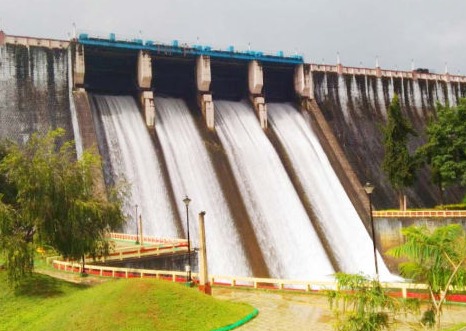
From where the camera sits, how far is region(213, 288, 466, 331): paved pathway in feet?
62.3

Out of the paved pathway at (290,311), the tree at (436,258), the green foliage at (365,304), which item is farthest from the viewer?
the paved pathway at (290,311)

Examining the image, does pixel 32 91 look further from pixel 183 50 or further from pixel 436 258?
pixel 436 258

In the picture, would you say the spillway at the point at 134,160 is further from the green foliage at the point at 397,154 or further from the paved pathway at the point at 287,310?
the green foliage at the point at 397,154

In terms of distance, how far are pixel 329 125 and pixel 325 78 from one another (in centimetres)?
625

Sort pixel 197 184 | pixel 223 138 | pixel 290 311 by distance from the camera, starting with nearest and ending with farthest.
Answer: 1. pixel 290 311
2. pixel 197 184
3. pixel 223 138

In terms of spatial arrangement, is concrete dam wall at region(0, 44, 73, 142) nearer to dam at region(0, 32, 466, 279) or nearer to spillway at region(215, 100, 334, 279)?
dam at region(0, 32, 466, 279)

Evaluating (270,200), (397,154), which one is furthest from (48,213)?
(397,154)

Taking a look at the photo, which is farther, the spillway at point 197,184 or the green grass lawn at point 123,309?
the spillway at point 197,184

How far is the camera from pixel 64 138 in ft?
137

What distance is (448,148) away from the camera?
50.0m

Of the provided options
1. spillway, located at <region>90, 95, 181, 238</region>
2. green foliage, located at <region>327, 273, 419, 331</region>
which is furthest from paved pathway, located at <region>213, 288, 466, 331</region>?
spillway, located at <region>90, 95, 181, 238</region>

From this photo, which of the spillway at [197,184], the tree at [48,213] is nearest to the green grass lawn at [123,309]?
the tree at [48,213]

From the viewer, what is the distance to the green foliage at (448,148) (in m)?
49.2

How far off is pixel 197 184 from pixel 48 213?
20.7m
